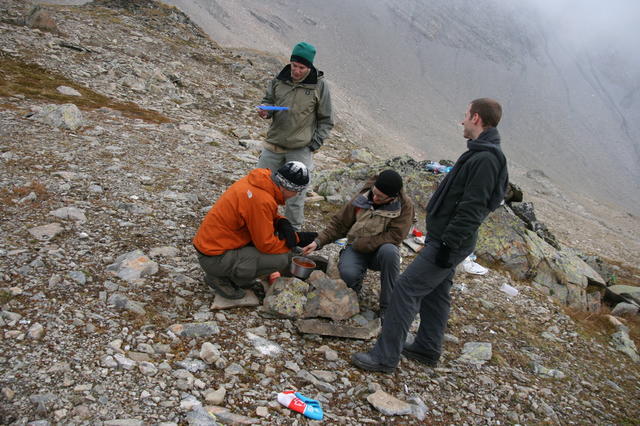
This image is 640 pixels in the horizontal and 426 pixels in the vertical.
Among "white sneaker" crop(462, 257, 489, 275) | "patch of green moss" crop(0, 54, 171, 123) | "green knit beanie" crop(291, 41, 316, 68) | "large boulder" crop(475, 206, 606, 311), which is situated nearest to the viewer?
"green knit beanie" crop(291, 41, 316, 68)

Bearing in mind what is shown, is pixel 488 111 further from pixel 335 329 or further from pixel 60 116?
pixel 60 116

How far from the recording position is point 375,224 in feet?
18.2

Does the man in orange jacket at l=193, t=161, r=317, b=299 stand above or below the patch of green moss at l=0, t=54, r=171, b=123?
above

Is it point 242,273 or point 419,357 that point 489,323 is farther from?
point 242,273

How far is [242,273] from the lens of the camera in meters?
4.84

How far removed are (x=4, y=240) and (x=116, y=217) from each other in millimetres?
1498

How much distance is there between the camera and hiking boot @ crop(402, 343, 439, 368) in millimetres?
5016

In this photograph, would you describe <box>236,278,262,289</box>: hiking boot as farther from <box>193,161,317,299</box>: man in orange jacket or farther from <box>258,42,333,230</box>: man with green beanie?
<box>258,42,333,230</box>: man with green beanie

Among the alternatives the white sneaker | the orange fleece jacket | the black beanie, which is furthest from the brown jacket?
the white sneaker

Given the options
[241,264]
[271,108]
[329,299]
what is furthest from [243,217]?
[271,108]

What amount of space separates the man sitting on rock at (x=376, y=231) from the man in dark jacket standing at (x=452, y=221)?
79cm

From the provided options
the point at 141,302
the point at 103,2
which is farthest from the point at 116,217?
the point at 103,2

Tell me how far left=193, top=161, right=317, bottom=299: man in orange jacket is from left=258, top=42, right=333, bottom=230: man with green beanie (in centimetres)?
160

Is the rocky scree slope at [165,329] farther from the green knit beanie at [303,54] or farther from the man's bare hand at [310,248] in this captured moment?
the green knit beanie at [303,54]
